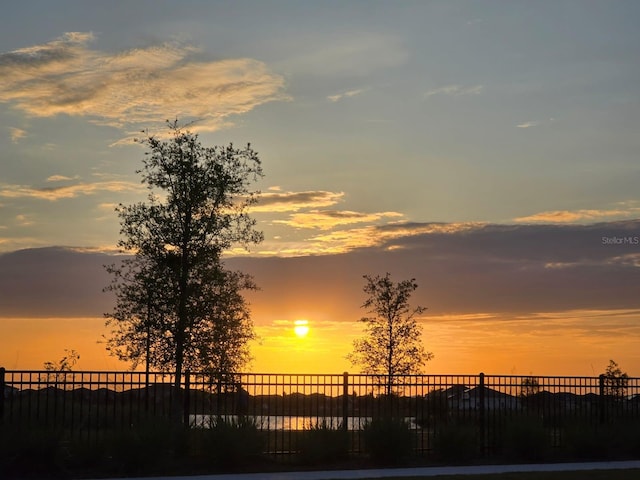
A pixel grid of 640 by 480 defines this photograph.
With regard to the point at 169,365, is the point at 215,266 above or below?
above

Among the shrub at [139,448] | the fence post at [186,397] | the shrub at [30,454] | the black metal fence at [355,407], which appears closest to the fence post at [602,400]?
the black metal fence at [355,407]

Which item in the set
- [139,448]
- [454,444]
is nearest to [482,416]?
→ [454,444]

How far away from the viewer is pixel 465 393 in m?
26.2

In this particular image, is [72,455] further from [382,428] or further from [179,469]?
[382,428]

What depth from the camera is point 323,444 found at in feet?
70.3

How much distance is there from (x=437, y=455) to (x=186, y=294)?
1093 cm

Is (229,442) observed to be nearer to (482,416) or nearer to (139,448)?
(139,448)

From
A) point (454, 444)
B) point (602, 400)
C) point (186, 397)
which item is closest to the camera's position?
point (186, 397)

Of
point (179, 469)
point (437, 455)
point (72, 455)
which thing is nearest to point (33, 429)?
point (72, 455)

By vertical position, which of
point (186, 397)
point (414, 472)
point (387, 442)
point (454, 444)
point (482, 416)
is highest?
point (186, 397)

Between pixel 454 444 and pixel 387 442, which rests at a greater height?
pixel 387 442

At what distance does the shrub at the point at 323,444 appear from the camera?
21.3 m

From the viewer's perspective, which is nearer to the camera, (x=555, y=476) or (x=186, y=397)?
(x=555, y=476)

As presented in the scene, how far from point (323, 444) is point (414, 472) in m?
2.39
